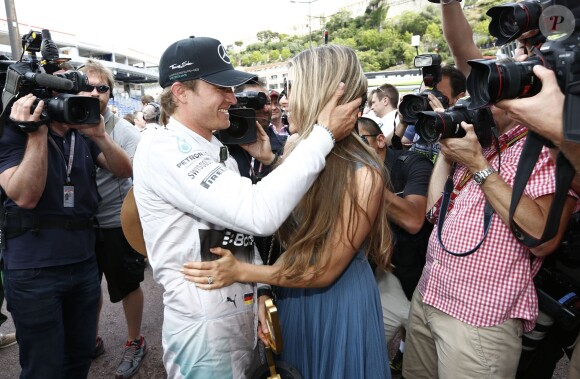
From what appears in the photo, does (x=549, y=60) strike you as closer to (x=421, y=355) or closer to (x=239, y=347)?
(x=239, y=347)

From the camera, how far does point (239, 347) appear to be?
149cm

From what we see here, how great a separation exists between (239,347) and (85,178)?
5.09 feet

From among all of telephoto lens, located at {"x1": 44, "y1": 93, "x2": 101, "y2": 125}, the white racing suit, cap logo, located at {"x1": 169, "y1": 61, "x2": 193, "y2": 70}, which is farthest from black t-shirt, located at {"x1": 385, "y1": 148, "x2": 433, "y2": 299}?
telephoto lens, located at {"x1": 44, "y1": 93, "x2": 101, "y2": 125}

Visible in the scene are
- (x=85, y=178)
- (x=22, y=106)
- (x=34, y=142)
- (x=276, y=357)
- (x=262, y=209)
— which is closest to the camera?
(x=262, y=209)

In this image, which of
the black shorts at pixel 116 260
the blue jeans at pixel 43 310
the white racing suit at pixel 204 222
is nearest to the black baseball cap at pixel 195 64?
the white racing suit at pixel 204 222

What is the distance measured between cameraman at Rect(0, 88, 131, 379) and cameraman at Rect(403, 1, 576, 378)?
1.96m

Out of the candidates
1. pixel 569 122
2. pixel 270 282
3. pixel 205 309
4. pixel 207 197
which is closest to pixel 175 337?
pixel 205 309

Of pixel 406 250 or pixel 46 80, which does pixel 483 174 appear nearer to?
pixel 406 250

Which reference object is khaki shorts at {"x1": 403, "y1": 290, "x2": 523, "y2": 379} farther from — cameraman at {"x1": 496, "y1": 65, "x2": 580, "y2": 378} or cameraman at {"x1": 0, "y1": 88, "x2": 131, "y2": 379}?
cameraman at {"x1": 0, "y1": 88, "x2": 131, "y2": 379}

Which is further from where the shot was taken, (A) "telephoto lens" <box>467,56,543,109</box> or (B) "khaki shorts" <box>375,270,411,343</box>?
(B) "khaki shorts" <box>375,270,411,343</box>

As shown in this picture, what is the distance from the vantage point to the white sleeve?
1239 millimetres

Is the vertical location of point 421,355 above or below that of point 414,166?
below

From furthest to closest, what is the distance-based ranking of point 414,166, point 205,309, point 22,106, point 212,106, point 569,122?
1. point 414,166
2. point 22,106
3. point 212,106
4. point 205,309
5. point 569,122

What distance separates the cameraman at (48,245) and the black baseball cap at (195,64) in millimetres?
831
